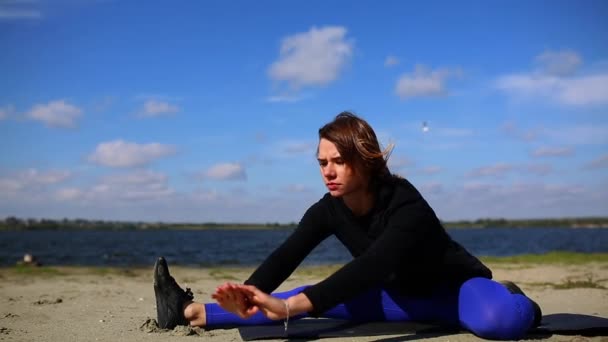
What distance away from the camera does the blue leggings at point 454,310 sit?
12.1 feet

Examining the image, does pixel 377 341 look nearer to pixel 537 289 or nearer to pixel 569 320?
pixel 569 320

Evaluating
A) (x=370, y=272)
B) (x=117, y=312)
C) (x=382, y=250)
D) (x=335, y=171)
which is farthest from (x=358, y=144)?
(x=117, y=312)

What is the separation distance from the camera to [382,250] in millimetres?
3164

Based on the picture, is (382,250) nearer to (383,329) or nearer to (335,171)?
(335,171)

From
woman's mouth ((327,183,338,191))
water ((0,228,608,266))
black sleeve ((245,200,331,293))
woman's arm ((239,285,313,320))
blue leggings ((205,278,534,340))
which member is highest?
woman's mouth ((327,183,338,191))

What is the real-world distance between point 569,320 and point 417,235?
210 centimetres

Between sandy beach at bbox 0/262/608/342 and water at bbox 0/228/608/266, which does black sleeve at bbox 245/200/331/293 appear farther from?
water at bbox 0/228/608/266

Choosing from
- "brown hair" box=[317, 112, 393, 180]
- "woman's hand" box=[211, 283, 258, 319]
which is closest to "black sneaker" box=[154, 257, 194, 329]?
"woman's hand" box=[211, 283, 258, 319]

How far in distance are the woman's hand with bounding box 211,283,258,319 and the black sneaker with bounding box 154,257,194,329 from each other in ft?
3.63

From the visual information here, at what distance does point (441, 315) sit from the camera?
13.5 feet

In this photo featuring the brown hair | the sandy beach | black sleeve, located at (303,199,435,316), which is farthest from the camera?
the sandy beach

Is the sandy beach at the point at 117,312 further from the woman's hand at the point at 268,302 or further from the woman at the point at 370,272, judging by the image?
Result: the woman's hand at the point at 268,302

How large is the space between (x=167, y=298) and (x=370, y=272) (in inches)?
72.3

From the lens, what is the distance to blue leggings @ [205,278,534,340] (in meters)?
3.67
